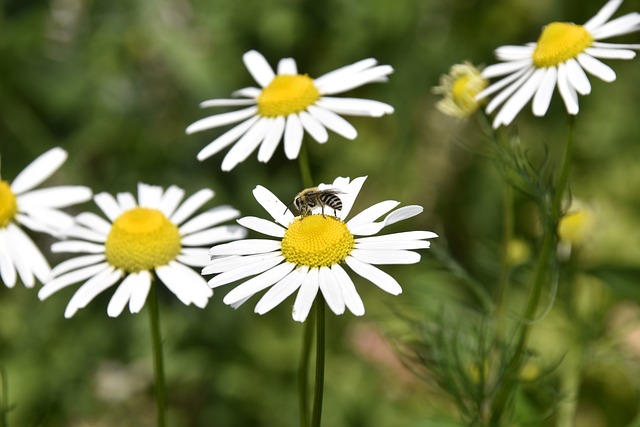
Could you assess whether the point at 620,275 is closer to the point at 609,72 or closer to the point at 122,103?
the point at 609,72

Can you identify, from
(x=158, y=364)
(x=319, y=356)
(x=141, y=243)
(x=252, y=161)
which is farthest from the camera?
(x=252, y=161)

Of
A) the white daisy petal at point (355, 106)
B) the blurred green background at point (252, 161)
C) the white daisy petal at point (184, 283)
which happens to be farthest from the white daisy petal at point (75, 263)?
the blurred green background at point (252, 161)

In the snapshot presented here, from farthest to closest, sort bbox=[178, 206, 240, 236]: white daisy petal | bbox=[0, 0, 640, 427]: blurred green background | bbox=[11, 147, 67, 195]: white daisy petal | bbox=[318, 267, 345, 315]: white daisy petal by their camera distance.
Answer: bbox=[0, 0, 640, 427]: blurred green background
bbox=[11, 147, 67, 195]: white daisy petal
bbox=[178, 206, 240, 236]: white daisy petal
bbox=[318, 267, 345, 315]: white daisy petal

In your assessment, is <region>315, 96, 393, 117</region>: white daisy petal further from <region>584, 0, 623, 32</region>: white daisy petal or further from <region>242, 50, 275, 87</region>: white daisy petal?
<region>584, 0, 623, 32</region>: white daisy petal

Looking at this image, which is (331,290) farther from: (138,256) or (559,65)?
(559,65)

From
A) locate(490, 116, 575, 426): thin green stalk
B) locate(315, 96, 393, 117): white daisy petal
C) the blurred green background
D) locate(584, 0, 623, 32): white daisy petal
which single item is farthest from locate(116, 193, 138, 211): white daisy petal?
the blurred green background

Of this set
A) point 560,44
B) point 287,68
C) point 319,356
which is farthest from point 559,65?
point 319,356

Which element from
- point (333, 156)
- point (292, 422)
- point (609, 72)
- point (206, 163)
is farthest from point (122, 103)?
point (609, 72)
